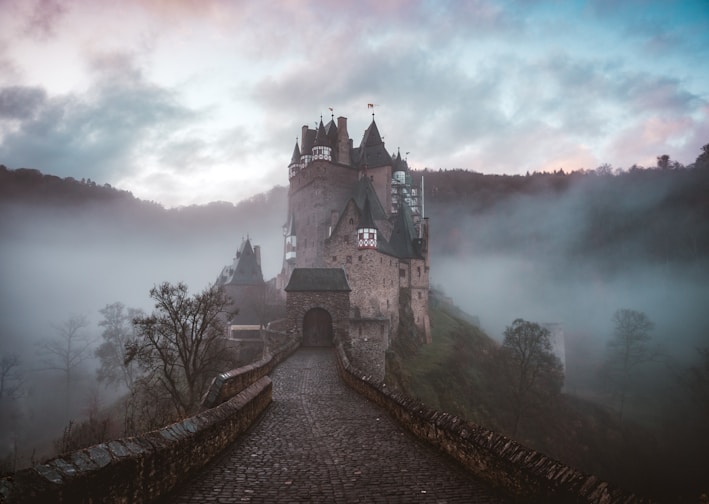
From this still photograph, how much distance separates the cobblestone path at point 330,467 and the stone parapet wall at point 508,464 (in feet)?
0.72

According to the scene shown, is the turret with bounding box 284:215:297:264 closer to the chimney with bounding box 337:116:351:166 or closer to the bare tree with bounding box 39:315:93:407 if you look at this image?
the chimney with bounding box 337:116:351:166

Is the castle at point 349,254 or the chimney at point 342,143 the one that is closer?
the castle at point 349,254

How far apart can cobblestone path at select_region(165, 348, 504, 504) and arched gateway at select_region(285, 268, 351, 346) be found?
16.6 metres

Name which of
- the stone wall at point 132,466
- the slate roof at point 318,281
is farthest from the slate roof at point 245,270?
the stone wall at point 132,466

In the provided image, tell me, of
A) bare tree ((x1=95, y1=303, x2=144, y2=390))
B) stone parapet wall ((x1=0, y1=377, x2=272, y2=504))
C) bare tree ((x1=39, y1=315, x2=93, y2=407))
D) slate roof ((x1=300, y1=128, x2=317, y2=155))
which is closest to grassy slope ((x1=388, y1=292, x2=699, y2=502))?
stone parapet wall ((x1=0, y1=377, x2=272, y2=504))

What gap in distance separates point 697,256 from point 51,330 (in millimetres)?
139298

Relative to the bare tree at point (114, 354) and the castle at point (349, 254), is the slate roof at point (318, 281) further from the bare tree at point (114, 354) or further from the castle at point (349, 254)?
the bare tree at point (114, 354)

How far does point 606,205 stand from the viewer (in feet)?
403

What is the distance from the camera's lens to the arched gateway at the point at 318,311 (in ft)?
94.0

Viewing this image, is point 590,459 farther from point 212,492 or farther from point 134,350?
point 212,492

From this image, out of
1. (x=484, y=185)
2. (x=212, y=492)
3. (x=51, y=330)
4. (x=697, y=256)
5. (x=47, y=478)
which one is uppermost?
(x=484, y=185)

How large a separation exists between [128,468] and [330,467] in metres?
3.44

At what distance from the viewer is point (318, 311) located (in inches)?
1156

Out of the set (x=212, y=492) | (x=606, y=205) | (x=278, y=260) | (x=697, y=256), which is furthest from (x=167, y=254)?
(x=212, y=492)
